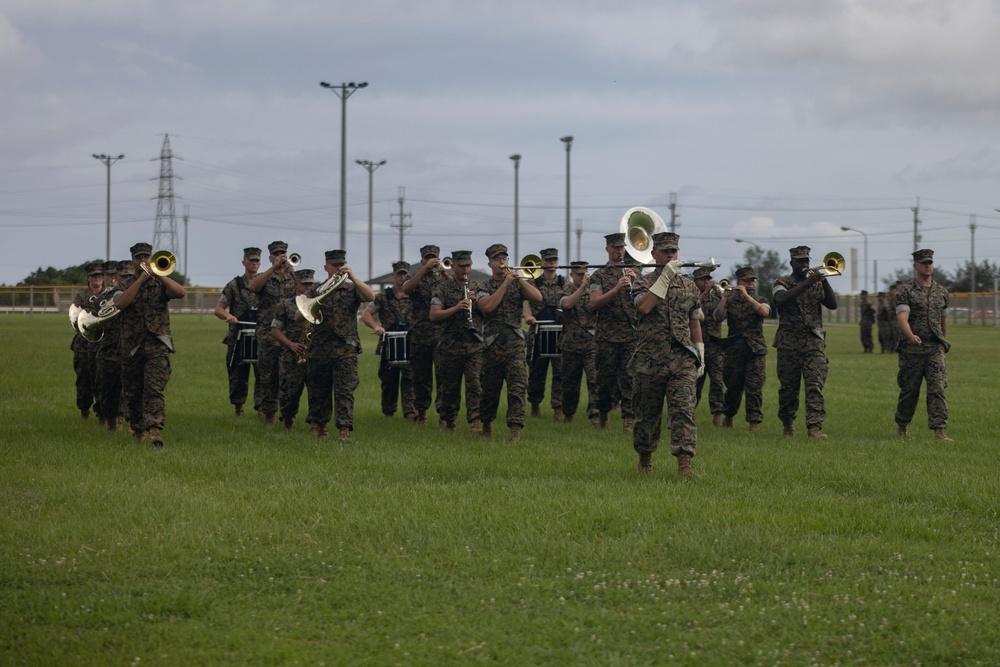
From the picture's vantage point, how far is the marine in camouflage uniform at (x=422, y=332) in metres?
15.0

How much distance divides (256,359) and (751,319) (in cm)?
653

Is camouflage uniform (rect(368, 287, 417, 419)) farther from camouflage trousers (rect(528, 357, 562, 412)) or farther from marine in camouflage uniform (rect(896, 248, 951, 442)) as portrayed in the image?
marine in camouflage uniform (rect(896, 248, 951, 442))

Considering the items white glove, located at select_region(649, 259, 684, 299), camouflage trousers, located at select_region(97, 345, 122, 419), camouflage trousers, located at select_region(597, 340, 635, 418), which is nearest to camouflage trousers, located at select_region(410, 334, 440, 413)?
camouflage trousers, located at select_region(597, 340, 635, 418)

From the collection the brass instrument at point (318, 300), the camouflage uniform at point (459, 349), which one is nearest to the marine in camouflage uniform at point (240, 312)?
the brass instrument at point (318, 300)

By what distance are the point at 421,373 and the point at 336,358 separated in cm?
253

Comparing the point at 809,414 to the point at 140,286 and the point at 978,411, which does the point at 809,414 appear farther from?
the point at 140,286

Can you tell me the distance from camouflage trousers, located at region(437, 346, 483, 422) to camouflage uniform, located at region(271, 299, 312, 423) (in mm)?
1688

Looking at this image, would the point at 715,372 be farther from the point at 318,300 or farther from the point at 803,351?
the point at 318,300

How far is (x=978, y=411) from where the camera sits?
684 inches

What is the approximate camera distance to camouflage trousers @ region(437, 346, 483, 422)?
46.9ft

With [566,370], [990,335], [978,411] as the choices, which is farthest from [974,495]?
[990,335]

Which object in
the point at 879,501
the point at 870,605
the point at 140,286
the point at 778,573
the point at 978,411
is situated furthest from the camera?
the point at 978,411

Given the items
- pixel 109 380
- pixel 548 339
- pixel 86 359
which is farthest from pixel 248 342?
pixel 548 339

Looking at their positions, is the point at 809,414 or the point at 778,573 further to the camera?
the point at 809,414
